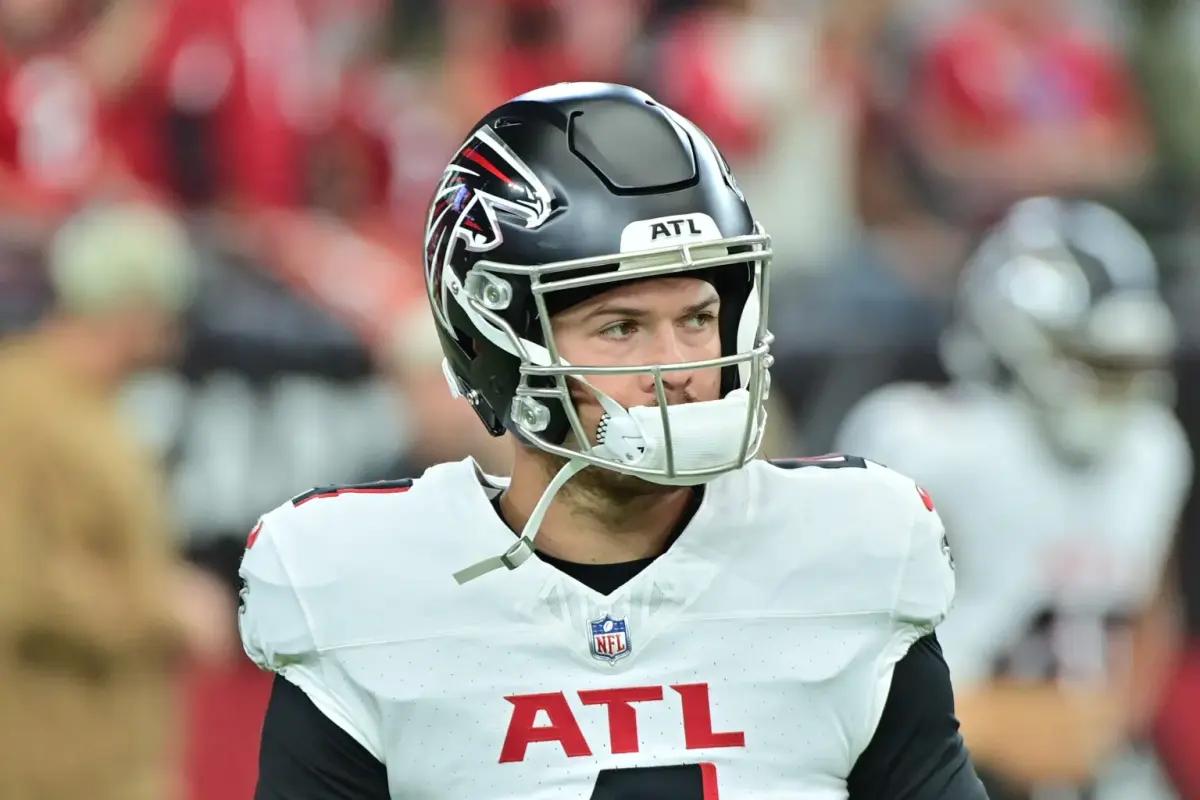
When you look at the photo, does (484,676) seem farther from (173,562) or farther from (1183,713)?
(1183,713)

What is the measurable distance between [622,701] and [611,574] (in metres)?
0.13

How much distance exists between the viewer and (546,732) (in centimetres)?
203

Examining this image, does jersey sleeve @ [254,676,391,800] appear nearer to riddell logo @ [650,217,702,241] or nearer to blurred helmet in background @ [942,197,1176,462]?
riddell logo @ [650,217,702,241]

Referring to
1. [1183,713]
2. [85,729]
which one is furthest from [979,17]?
[85,729]

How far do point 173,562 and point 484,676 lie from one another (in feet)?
7.99

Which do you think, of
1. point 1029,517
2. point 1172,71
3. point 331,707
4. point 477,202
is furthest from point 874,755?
point 1172,71

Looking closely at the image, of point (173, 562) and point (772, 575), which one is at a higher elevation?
point (772, 575)

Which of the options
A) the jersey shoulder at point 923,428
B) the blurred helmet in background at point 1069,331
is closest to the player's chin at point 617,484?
the jersey shoulder at point 923,428

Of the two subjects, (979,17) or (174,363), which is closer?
(174,363)

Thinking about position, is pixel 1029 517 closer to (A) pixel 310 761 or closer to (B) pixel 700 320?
(B) pixel 700 320

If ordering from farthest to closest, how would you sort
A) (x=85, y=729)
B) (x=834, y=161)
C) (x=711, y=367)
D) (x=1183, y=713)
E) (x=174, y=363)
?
(x=834, y=161)
(x=1183, y=713)
(x=174, y=363)
(x=85, y=729)
(x=711, y=367)

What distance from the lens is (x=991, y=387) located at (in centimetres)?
480


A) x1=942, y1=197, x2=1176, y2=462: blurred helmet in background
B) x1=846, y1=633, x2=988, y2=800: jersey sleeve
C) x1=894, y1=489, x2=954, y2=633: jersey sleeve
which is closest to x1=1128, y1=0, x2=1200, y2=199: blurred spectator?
x1=942, y1=197, x2=1176, y2=462: blurred helmet in background

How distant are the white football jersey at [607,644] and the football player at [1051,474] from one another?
7.86 feet
